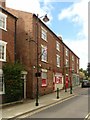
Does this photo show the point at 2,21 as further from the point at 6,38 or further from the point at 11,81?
the point at 11,81

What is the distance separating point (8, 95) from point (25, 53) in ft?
27.6

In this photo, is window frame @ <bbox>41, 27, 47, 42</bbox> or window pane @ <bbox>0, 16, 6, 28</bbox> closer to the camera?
window pane @ <bbox>0, 16, 6, 28</bbox>

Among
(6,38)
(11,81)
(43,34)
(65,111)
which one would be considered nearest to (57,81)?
(43,34)

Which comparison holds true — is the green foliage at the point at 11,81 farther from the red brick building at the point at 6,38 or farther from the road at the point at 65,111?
the road at the point at 65,111

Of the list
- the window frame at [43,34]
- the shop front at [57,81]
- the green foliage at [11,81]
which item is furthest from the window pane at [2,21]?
the shop front at [57,81]

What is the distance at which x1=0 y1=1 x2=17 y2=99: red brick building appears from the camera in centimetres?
2669

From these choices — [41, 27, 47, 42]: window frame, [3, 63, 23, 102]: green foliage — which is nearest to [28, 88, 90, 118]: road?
[3, 63, 23, 102]: green foliage

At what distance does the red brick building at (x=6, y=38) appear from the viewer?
87.6 ft

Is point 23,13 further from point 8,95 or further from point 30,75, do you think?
point 8,95

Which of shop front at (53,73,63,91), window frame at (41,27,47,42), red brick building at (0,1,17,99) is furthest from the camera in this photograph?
shop front at (53,73,63,91)

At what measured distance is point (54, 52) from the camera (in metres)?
46.2

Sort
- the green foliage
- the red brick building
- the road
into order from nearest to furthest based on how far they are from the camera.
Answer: the road, the green foliage, the red brick building

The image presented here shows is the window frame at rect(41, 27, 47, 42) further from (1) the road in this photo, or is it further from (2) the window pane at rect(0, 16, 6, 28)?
(1) the road

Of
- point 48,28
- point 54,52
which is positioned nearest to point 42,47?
point 48,28
